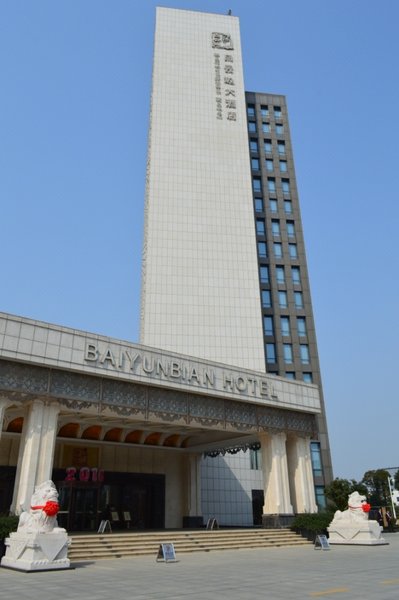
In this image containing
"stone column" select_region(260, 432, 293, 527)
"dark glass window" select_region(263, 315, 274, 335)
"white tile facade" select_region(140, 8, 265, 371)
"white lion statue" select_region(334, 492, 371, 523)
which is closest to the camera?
"white lion statue" select_region(334, 492, 371, 523)

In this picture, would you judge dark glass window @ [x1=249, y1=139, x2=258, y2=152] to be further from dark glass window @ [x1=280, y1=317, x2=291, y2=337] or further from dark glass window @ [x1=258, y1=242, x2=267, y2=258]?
dark glass window @ [x1=280, y1=317, x2=291, y2=337]

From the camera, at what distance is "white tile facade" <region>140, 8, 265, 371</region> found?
39875 mm

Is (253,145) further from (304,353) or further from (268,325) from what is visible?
(304,353)

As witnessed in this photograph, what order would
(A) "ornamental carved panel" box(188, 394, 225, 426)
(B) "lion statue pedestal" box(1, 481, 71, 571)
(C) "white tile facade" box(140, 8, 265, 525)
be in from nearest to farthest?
(B) "lion statue pedestal" box(1, 481, 71, 571) < (A) "ornamental carved panel" box(188, 394, 225, 426) < (C) "white tile facade" box(140, 8, 265, 525)

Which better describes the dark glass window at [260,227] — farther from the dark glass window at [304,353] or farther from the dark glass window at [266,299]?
the dark glass window at [304,353]

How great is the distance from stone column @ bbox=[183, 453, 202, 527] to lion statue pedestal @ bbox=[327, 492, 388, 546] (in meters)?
10.2

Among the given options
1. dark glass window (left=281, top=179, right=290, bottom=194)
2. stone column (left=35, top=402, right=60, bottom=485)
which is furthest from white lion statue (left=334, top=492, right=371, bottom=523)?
dark glass window (left=281, top=179, right=290, bottom=194)

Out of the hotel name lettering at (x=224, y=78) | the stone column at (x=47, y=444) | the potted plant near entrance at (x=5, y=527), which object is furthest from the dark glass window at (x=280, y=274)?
the potted plant near entrance at (x=5, y=527)

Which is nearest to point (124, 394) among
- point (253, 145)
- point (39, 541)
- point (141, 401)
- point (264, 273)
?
point (141, 401)

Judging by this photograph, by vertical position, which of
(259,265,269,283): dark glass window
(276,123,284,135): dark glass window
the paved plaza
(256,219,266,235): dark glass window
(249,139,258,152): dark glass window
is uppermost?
(276,123,284,135): dark glass window

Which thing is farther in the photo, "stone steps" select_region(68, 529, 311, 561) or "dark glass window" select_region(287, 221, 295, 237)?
"dark glass window" select_region(287, 221, 295, 237)

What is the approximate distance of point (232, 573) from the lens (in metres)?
13.5

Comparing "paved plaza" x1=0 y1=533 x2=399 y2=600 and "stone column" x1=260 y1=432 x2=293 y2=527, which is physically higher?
"stone column" x1=260 y1=432 x2=293 y2=527

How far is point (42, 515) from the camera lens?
15.0m
